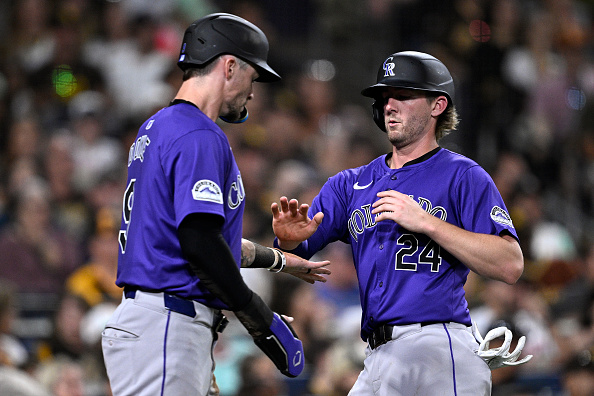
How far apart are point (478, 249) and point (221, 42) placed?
4.56 feet

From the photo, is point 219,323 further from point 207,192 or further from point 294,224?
point 294,224

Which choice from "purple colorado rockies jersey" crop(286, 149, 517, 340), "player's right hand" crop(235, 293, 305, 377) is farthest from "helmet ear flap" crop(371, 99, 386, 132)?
"player's right hand" crop(235, 293, 305, 377)

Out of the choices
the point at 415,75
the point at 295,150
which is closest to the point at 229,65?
the point at 415,75

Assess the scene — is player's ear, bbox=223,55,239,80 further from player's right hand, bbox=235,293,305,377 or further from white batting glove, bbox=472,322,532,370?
white batting glove, bbox=472,322,532,370

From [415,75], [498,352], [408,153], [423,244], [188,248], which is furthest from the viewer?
[408,153]

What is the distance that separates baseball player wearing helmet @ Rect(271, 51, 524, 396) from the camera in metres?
3.38

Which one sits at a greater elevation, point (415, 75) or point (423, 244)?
point (415, 75)

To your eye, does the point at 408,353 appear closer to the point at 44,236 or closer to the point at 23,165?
the point at 44,236

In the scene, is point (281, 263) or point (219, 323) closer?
point (219, 323)

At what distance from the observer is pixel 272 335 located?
3105mm

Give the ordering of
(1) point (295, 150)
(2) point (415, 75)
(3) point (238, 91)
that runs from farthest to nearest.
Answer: (1) point (295, 150) → (2) point (415, 75) → (3) point (238, 91)

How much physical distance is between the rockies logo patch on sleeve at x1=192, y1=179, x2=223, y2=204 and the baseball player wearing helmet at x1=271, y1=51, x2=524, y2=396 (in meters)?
0.65

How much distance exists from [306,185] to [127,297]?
527 centimetres

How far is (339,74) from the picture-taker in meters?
10.7
